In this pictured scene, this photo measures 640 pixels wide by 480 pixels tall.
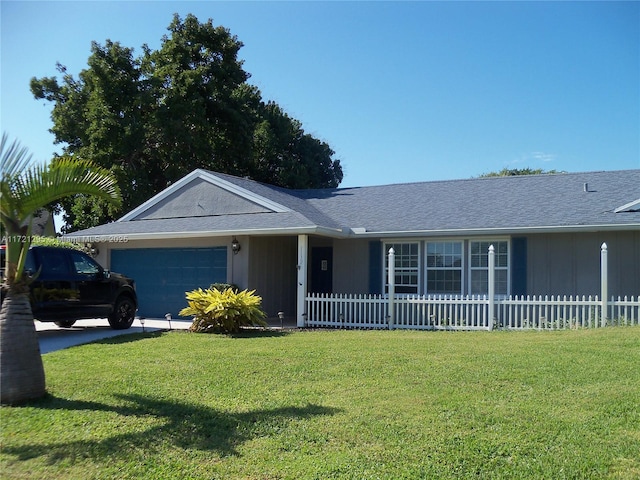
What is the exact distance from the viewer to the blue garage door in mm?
17078

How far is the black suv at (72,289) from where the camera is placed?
12.2m

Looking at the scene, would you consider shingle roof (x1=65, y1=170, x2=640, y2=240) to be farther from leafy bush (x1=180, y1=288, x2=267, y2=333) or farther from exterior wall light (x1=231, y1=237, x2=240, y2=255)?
leafy bush (x1=180, y1=288, x2=267, y2=333)

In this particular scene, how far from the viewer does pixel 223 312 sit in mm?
13000

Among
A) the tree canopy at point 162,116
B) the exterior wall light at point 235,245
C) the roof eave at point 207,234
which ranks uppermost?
the tree canopy at point 162,116

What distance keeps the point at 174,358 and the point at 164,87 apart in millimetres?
21404

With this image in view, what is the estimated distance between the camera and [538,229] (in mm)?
14602

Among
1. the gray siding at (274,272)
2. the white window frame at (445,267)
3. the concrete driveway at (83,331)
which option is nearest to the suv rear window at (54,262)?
the concrete driveway at (83,331)

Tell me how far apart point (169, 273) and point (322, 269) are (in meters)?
4.62

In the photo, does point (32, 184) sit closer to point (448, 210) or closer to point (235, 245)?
point (235, 245)

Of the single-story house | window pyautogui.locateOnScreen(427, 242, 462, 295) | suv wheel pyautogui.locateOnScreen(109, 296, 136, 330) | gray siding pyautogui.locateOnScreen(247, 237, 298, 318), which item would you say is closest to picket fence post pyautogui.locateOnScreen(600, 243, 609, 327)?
the single-story house

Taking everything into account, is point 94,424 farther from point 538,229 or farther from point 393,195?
point 393,195

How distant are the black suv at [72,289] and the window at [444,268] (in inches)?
317

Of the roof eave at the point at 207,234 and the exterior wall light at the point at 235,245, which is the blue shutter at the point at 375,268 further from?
the exterior wall light at the point at 235,245

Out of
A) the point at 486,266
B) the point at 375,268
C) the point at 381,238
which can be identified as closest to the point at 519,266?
the point at 486,266
